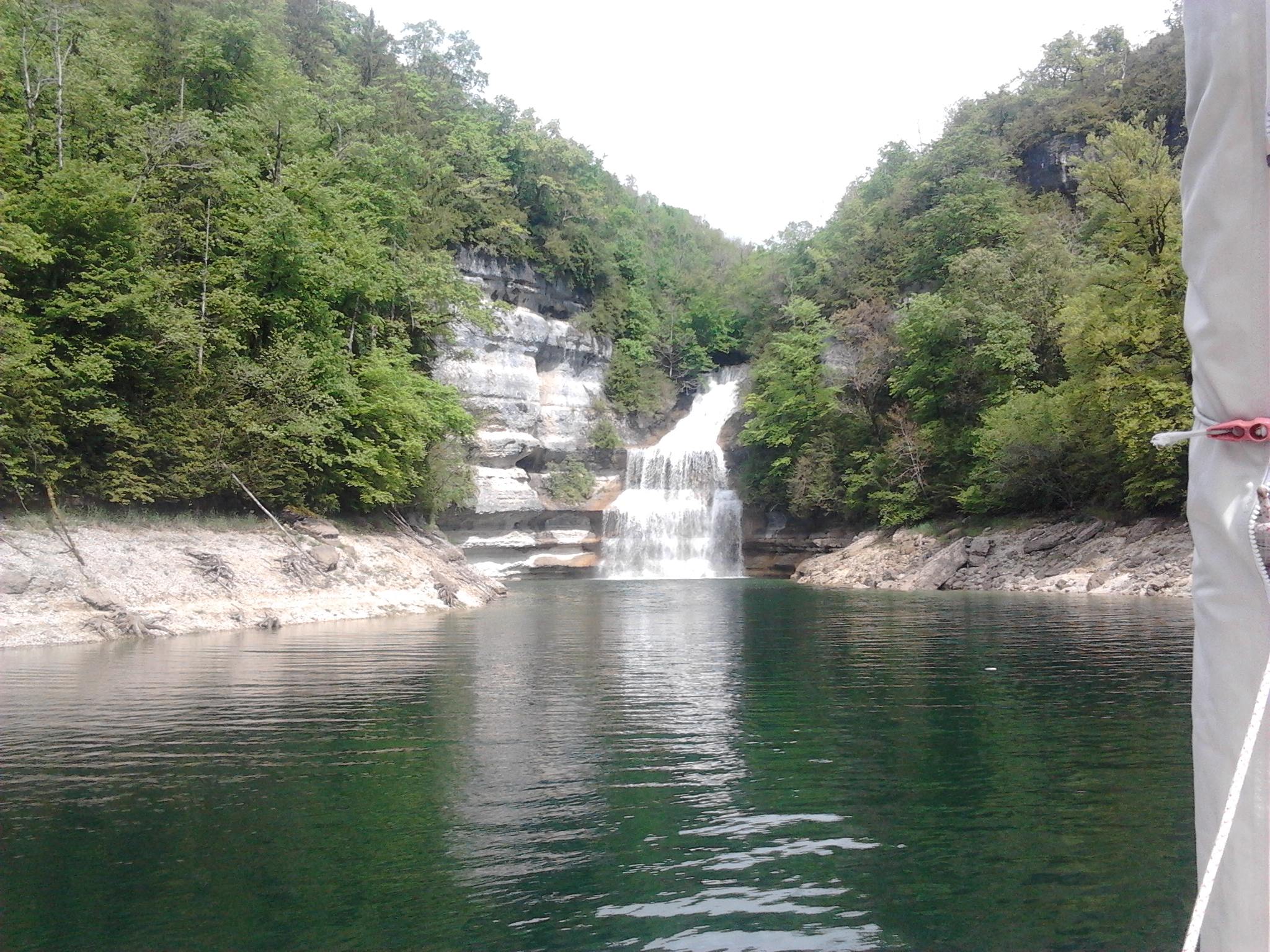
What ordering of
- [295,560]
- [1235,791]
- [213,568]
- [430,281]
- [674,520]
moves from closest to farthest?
[1235,791]
[213,568]
[295,560]
[430,281]
[674,520]

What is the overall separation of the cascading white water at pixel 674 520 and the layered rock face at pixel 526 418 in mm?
1648

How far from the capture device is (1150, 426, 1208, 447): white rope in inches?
106

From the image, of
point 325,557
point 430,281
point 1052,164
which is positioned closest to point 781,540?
point 430,281

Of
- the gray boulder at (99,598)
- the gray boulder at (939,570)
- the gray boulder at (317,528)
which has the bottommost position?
the gray boulder at (939,570)

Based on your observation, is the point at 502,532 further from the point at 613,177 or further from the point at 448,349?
the point at 613,177

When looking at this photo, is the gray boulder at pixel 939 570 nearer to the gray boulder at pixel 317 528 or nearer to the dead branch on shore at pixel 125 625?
the gray boulder at pixel 317 528

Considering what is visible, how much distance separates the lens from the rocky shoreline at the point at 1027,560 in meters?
31.2

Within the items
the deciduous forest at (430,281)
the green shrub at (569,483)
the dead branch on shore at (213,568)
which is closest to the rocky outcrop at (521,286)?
the deciduous forest at (430,281)

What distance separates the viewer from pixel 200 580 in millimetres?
23375

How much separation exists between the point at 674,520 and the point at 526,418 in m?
10.6

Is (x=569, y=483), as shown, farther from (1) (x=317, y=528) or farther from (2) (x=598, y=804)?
(2) (x=598, y=804)

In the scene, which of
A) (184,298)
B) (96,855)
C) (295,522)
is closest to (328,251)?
(184,298)

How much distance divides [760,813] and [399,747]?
4.27 m

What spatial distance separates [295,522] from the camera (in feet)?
94.5
